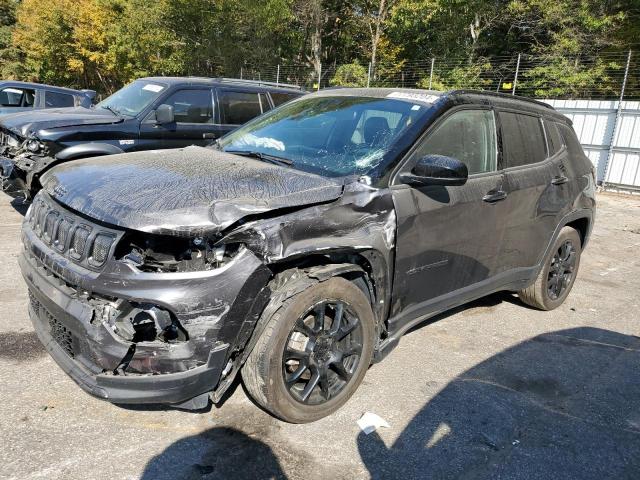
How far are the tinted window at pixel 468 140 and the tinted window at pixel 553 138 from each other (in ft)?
3.00

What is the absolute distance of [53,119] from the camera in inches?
249

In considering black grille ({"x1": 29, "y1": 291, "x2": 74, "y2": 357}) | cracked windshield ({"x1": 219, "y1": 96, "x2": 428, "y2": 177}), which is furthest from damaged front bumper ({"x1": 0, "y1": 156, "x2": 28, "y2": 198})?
black grille ({"x1": 29, "y1": 291, "x2": 74, "y2": 357})

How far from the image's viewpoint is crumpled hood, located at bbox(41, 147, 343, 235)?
2424 mm

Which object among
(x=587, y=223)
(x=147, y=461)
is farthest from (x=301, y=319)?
(x=587, y=223)

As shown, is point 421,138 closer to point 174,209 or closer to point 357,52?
point 174,209

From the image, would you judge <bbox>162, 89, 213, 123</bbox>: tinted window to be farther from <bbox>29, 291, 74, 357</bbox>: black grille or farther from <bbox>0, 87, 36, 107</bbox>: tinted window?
<bbox>0, 87, 36, 107</bbox>: tinted window

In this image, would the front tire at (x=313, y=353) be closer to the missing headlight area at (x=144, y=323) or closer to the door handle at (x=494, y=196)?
the missing headlight area at (x=144, y=323)

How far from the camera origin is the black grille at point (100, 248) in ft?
8.05

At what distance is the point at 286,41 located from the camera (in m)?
27.6

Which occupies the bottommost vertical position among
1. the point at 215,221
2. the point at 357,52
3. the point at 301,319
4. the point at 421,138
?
the point at 301,319

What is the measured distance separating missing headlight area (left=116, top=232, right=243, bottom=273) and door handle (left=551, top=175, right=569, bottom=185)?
123 inches

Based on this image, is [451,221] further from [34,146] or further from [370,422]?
[34,146]

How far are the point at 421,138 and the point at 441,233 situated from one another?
0.63 m

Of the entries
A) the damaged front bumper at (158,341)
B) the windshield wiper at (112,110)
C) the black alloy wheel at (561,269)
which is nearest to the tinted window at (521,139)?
the black alloy wheel at (561,269)
